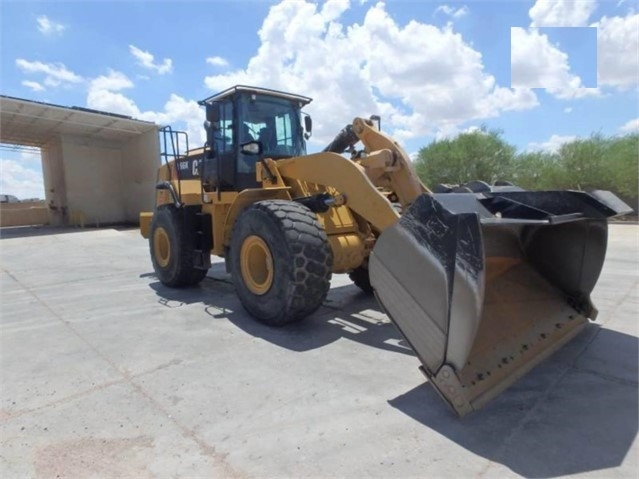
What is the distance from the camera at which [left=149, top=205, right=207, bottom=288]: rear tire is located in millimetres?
5891

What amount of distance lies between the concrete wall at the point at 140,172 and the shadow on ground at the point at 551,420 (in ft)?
62.1

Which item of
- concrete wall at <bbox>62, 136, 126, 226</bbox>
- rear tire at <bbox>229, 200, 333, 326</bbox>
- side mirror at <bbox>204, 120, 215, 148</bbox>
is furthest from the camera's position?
concrete wall at <bbox>62, 136, 126, 226</bbox>

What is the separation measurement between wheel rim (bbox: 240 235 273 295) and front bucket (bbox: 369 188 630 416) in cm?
163

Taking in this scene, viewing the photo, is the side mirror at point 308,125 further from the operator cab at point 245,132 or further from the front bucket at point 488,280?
the front bucket at point 488,280

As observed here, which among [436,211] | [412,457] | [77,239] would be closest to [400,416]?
[412,457]

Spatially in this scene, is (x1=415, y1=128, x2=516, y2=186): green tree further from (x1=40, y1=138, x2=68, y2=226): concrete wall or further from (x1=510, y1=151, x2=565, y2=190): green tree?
(x1=40, y1=138, x2=68, y2=226): concrete wall

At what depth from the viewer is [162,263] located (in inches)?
251

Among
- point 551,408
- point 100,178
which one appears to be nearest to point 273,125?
point 551,408

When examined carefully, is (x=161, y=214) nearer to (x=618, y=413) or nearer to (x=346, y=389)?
(x=346, y=389)

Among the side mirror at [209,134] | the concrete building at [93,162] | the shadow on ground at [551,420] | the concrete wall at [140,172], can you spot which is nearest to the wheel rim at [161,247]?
the side mirror at [209,134]

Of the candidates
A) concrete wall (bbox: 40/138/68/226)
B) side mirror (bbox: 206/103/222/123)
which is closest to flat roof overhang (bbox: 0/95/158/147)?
concrete wall (bbox: 40/138/68/226)

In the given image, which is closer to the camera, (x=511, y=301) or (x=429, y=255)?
(x=429, y=255)

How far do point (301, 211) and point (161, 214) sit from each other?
309 centimetres

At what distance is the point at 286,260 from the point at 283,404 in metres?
1.36
